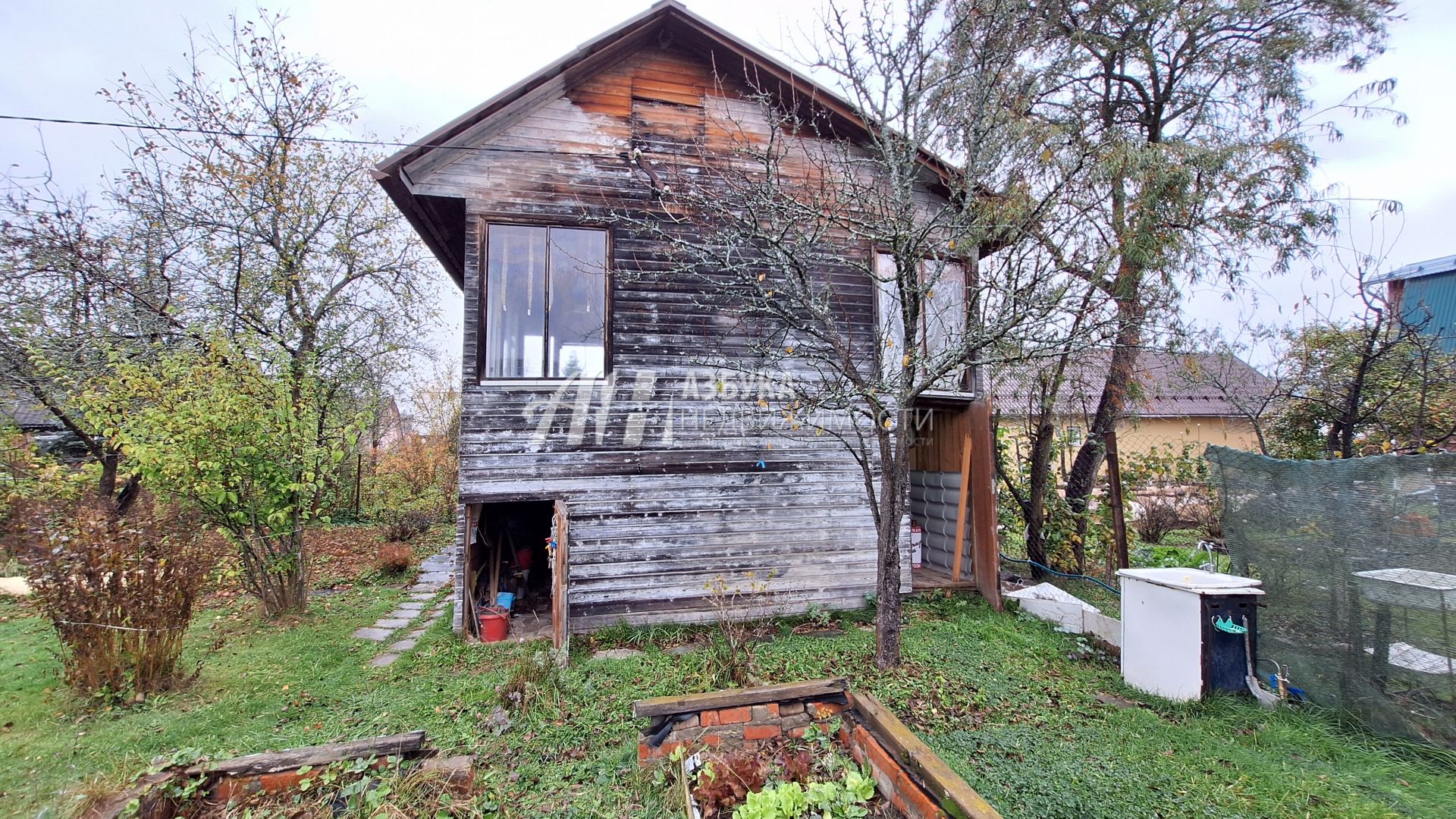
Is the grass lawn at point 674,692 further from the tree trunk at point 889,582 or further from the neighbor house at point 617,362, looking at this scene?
the neighbor house at point 617,362

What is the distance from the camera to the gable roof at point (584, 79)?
5.55 meters

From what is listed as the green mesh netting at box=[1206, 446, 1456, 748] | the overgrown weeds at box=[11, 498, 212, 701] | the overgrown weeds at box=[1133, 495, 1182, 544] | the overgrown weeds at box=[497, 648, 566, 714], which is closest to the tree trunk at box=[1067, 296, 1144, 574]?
the green mesh netting at box=[1206, 446, 1456, 748]

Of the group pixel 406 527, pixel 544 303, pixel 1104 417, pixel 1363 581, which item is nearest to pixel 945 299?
pixel 1104 417

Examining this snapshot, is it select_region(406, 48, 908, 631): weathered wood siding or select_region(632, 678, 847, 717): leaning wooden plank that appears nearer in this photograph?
select_region(632, 678, 847, 717): leaning wooden plank

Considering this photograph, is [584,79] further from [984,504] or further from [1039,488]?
[1039,488]

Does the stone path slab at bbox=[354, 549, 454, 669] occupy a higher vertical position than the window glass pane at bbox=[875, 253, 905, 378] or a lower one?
lower

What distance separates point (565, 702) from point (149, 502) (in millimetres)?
4342

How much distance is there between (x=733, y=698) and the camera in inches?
127

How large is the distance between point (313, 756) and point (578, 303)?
4205 mm

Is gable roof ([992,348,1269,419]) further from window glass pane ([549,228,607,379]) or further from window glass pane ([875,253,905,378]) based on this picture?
window glass pane ([549,228,607,379])

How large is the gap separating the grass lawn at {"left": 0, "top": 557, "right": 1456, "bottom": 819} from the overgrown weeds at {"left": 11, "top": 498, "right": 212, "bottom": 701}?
237mm

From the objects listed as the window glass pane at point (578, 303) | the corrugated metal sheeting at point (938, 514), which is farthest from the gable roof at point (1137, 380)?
the window glass pane at point (578, 303)

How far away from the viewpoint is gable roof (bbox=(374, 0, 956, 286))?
5.55 metres

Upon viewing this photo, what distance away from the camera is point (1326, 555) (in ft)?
12.1
